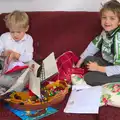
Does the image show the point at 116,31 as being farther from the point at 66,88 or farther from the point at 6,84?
the point at 6,84

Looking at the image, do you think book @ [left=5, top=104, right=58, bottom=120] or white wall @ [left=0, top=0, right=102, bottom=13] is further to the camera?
white wall @ [left=0, top=0, right=102, bottom=13]

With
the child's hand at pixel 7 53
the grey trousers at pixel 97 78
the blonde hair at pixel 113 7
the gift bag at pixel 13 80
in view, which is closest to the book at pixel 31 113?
the gift bag at pixel 13 80

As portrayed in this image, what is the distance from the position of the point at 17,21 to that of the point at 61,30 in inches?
13.3

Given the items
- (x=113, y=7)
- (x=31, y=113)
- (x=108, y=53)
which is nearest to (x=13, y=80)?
(x=31, y=113)

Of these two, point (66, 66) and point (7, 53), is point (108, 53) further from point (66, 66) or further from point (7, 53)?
point (7, 53)

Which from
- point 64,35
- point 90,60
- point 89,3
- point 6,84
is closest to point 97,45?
point 90,60

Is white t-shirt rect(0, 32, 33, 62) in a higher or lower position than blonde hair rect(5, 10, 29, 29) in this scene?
lower

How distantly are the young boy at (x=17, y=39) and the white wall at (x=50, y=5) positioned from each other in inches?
12.5

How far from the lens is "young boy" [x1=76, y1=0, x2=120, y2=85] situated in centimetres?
181

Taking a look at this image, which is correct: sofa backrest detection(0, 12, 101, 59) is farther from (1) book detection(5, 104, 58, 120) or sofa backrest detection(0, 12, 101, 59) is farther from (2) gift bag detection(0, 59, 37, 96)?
(1) book detection(5, 104, 58, 120)

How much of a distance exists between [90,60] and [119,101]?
0.46 m

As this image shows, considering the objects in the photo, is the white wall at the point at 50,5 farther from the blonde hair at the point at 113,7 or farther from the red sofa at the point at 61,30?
the blonde hair at the point at 113,7

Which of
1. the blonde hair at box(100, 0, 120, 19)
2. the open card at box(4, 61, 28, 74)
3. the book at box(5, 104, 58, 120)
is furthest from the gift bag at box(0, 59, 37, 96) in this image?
the blonde hair at box(100, 0, 120, 19)

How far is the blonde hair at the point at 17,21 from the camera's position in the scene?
1.92 metres
